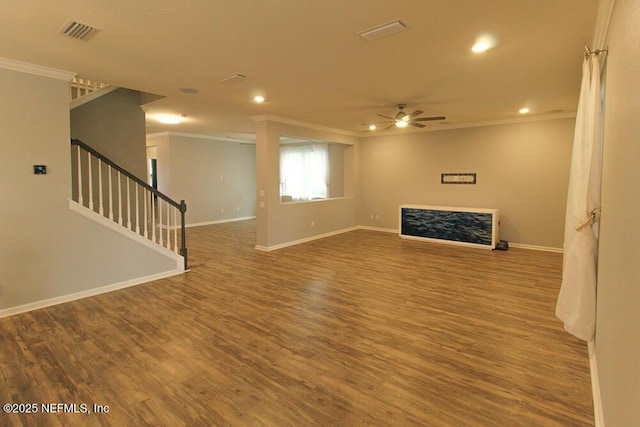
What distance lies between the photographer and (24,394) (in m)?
2.20

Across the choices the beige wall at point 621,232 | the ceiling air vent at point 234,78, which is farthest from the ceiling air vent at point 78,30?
the beige wall at point 621,232

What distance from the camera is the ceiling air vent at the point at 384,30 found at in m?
2.60

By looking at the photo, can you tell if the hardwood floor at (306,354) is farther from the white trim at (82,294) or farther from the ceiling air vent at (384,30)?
the ceiling air vent at (384,30)

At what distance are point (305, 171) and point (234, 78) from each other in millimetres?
6591

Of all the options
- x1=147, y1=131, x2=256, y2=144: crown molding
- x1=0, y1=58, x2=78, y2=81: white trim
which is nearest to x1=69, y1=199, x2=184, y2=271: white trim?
x1=0, y1=58, x2=78, y2=81: white trim

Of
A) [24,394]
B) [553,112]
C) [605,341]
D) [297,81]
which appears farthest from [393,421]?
[553,112]

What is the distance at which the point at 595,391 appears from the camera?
7.02 ft

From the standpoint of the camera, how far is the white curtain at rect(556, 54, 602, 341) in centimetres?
230

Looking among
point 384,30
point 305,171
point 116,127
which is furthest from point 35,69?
point 305,171

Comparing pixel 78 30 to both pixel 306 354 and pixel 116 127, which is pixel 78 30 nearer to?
pixel 116 127

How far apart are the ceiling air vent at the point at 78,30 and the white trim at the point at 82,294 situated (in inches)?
114

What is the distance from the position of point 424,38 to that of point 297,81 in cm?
175

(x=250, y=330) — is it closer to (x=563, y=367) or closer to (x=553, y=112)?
(x=563, y=367)

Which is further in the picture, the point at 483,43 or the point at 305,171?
the point at 305,171
